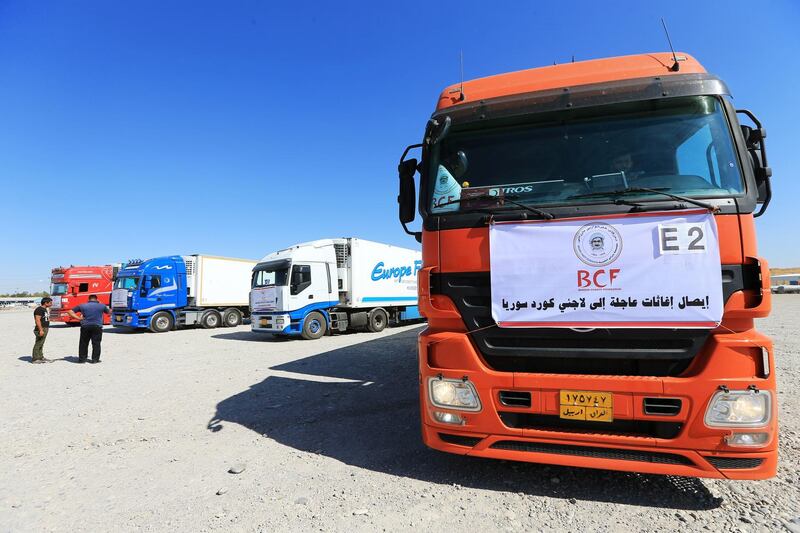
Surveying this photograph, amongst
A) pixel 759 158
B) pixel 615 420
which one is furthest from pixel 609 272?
pixel 759 158

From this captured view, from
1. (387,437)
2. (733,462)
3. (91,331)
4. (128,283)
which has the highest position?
(128,283)

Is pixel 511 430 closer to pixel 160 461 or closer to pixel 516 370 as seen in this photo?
pixel 516 370

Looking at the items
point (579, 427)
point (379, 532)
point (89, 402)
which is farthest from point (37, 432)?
point (579, 427)

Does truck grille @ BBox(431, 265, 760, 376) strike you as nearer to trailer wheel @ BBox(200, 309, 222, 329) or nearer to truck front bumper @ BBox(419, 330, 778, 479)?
truck front bumper @ BBox(419, 330, 778, 479)

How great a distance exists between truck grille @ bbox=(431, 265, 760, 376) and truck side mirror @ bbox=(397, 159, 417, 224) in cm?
69

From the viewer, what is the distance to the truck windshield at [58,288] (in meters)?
19.6

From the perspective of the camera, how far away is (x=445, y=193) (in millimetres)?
3049

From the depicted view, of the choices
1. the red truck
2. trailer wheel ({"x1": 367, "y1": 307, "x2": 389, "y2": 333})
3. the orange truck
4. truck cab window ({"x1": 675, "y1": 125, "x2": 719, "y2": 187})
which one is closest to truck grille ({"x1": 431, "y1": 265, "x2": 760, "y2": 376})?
the orange truck

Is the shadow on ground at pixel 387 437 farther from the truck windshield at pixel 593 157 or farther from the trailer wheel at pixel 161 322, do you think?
the trailer wheel at pixel 161 322

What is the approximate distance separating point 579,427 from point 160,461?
3.70 meters

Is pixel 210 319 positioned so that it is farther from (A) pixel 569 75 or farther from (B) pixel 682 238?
(B) pixel 682 238

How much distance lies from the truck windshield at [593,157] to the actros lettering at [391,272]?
12170mm

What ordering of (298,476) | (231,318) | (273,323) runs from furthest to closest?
(231,318)
(273,323)
(298,476)

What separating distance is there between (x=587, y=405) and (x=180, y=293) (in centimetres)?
1926
